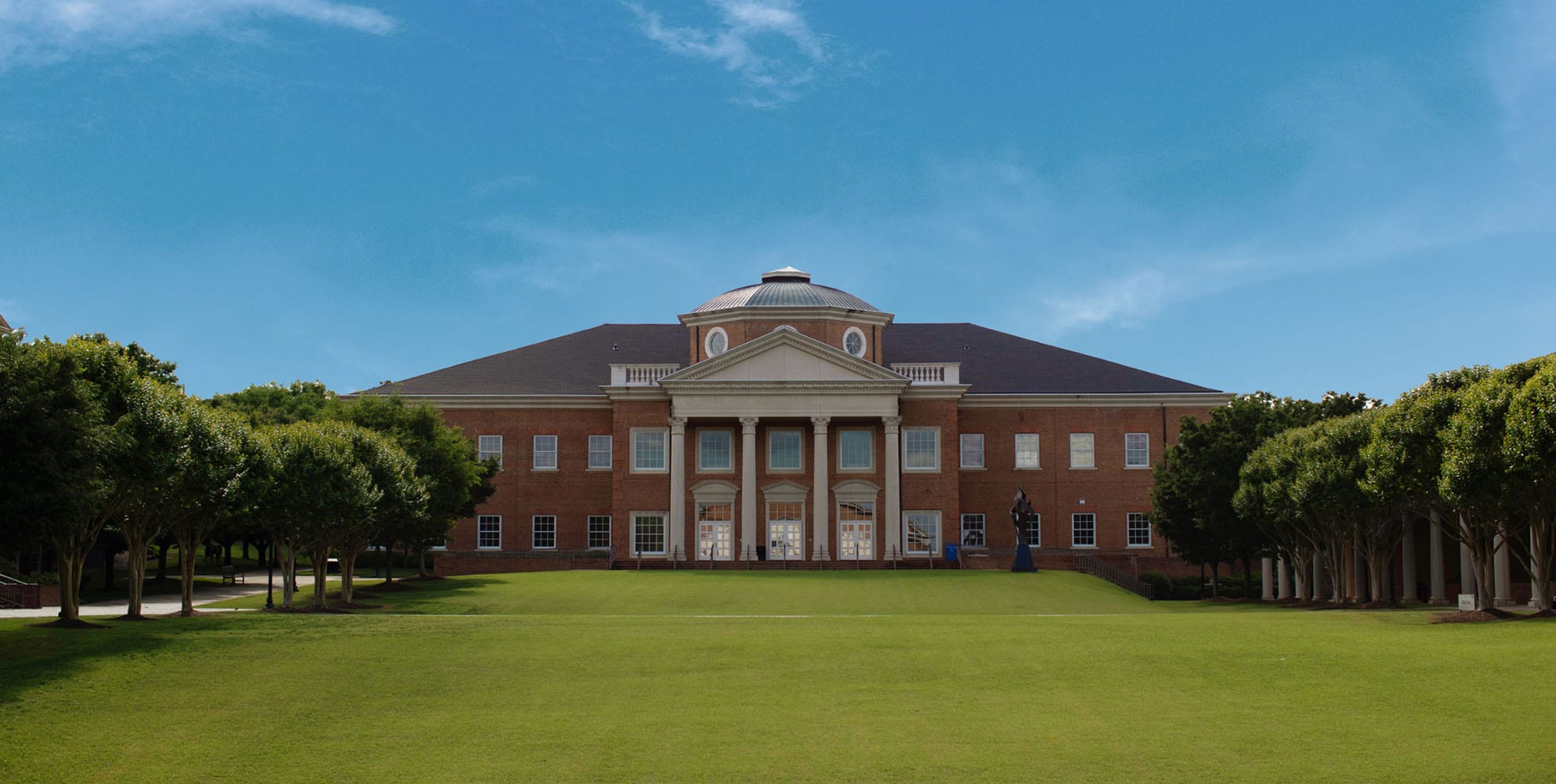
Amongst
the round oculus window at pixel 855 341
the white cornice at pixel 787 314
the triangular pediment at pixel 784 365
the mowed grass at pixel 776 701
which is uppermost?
the white cornice at pixel 787 314

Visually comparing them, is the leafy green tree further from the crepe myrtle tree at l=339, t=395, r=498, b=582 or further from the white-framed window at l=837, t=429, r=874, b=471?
the white-framed window at l=837, t=429, r=874, b=471

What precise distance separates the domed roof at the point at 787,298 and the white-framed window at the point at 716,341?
1.10 metres

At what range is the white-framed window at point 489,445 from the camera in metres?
73.3

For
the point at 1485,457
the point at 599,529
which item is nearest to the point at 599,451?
the point at 599,529

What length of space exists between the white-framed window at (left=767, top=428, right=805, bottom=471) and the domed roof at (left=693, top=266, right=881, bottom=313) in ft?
21.1

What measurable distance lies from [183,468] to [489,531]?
43205mm

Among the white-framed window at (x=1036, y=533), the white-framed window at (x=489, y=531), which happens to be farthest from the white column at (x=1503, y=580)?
the white-framed window at (x=489, y=531)

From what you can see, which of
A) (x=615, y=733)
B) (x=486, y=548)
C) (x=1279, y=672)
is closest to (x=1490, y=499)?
(x=1279, y=672)

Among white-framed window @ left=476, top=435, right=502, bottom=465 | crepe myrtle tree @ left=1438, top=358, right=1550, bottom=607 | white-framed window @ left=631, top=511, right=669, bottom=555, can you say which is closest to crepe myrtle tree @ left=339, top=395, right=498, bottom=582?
white-framed window @ left=631, top=511, right=669, bottom=555

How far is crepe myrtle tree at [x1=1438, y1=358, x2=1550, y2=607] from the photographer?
101 feet

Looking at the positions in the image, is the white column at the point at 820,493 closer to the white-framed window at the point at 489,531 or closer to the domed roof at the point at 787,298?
the domed roof at the point at 787,298

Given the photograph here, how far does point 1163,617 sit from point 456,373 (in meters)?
49.5

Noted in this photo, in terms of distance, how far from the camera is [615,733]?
19.9 meters

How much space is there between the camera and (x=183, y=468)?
30578 millimetres
